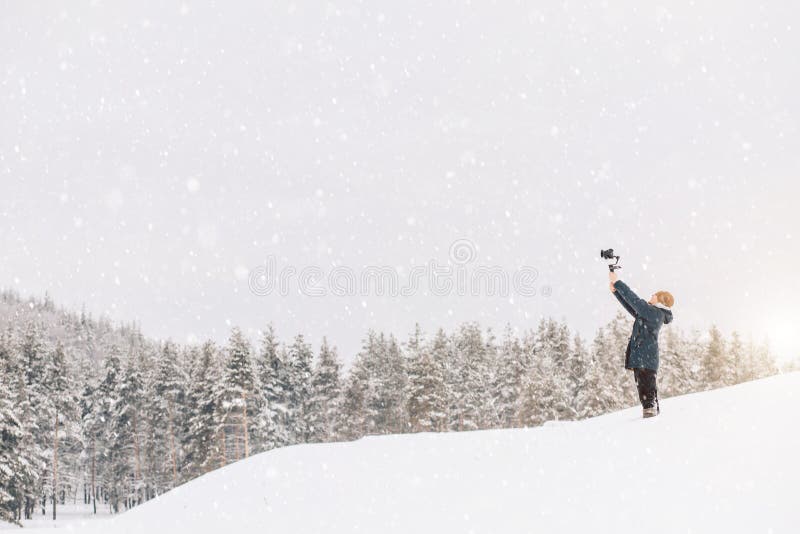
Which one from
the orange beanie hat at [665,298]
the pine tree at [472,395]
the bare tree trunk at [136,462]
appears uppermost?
the orange beanie hat at [665,298]

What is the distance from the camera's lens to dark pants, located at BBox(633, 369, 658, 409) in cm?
1017

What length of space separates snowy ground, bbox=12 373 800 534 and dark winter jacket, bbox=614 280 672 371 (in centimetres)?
100

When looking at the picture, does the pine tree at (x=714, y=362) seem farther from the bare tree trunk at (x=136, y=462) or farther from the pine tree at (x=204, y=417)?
the bare tree trunk at (x=136, y=462)

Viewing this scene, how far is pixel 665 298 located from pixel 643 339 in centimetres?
90

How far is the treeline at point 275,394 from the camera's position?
4897 centimetres

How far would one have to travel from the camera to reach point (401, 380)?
67.2 metres

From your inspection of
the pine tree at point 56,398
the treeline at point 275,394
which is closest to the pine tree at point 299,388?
the treeline at point 275,394

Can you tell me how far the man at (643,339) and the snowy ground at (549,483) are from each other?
64 cm

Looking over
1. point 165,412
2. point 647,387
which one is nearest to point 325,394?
point 165,412

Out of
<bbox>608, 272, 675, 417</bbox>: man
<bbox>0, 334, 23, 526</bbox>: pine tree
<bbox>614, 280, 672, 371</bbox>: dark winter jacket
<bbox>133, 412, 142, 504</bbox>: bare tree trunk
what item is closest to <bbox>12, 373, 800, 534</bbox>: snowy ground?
<bbox>608, 272, 675, 417</bbox>: man

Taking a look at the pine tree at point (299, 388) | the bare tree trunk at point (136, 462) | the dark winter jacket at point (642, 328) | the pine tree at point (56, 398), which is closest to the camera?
the dark winter jacket at point (642, 328)

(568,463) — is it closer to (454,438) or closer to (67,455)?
(454,438)

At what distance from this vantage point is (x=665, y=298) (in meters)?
10.7

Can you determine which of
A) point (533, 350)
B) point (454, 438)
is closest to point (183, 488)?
point (454, 438)
